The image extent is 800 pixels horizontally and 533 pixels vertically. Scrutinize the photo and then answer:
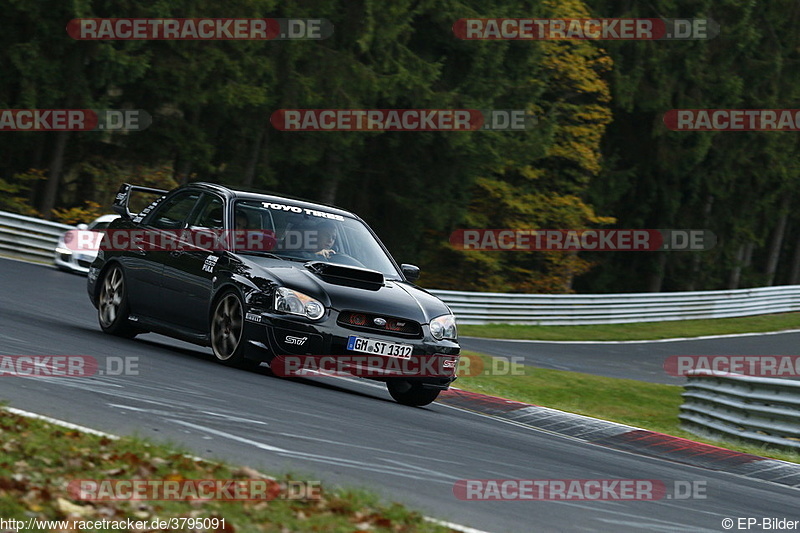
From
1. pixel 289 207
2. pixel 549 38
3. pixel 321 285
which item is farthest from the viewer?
pixel 549 38

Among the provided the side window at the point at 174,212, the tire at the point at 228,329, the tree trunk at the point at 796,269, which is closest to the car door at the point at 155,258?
the side window at the point at 174,212

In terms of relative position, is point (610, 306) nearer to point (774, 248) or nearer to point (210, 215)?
point (210, 215)

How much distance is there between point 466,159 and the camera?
39719mm

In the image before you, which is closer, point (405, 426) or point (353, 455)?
point (353, 455)

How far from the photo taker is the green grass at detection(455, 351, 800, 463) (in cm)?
1578

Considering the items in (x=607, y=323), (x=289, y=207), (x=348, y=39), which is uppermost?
(x=348, y=39)

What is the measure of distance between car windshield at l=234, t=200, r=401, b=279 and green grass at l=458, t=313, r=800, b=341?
16.4 meters

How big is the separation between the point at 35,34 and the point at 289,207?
2218 cm

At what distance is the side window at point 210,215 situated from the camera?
1148 centimetres

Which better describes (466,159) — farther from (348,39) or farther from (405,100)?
(348,39)

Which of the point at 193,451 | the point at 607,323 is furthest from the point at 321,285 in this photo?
the point at 607,323

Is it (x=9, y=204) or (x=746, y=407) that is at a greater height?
(x=9, y=204)

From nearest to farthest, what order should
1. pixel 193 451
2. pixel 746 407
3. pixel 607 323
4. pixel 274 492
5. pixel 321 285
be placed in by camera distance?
1. pixel 274 492
2. pixel 193 451
3. pixel 321 285
4. pixel 746 407
5. pixel 607 323

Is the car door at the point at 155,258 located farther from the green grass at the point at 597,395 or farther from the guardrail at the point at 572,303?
the guardrail at the point at 572,303
